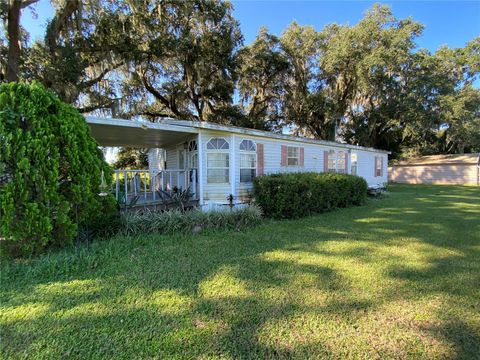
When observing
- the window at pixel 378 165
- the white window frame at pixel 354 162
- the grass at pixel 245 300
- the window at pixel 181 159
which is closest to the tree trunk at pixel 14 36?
the window at pixel 181 159

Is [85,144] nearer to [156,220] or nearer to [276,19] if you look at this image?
[156,220]

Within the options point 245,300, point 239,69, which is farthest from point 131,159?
point 245,300

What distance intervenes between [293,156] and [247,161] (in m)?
2.58

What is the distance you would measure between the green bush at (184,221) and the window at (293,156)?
4.40 meters

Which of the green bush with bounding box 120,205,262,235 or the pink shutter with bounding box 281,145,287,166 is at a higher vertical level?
the pink shutter with bounding box 281,145,287,166

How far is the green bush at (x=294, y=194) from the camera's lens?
7.42 metres

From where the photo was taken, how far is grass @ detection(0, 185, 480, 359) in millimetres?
2246

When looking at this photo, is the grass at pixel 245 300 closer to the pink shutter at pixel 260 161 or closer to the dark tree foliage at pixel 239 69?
the pink shutter at pixel 260 161

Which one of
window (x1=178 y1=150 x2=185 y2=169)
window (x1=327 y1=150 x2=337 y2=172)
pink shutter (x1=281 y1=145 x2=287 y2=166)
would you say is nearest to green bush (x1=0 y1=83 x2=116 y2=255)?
window (x1=178 y1=150 x2=185 y2=169)

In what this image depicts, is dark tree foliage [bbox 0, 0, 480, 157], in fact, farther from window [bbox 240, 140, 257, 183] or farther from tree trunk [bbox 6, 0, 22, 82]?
window [bbox 240, 140, 257, 183]

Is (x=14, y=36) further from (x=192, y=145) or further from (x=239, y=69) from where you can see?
(x=239, y=69)

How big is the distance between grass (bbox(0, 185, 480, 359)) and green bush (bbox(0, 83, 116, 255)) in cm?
47

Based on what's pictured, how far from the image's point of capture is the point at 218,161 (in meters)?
8.49

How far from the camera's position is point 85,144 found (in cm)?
455
